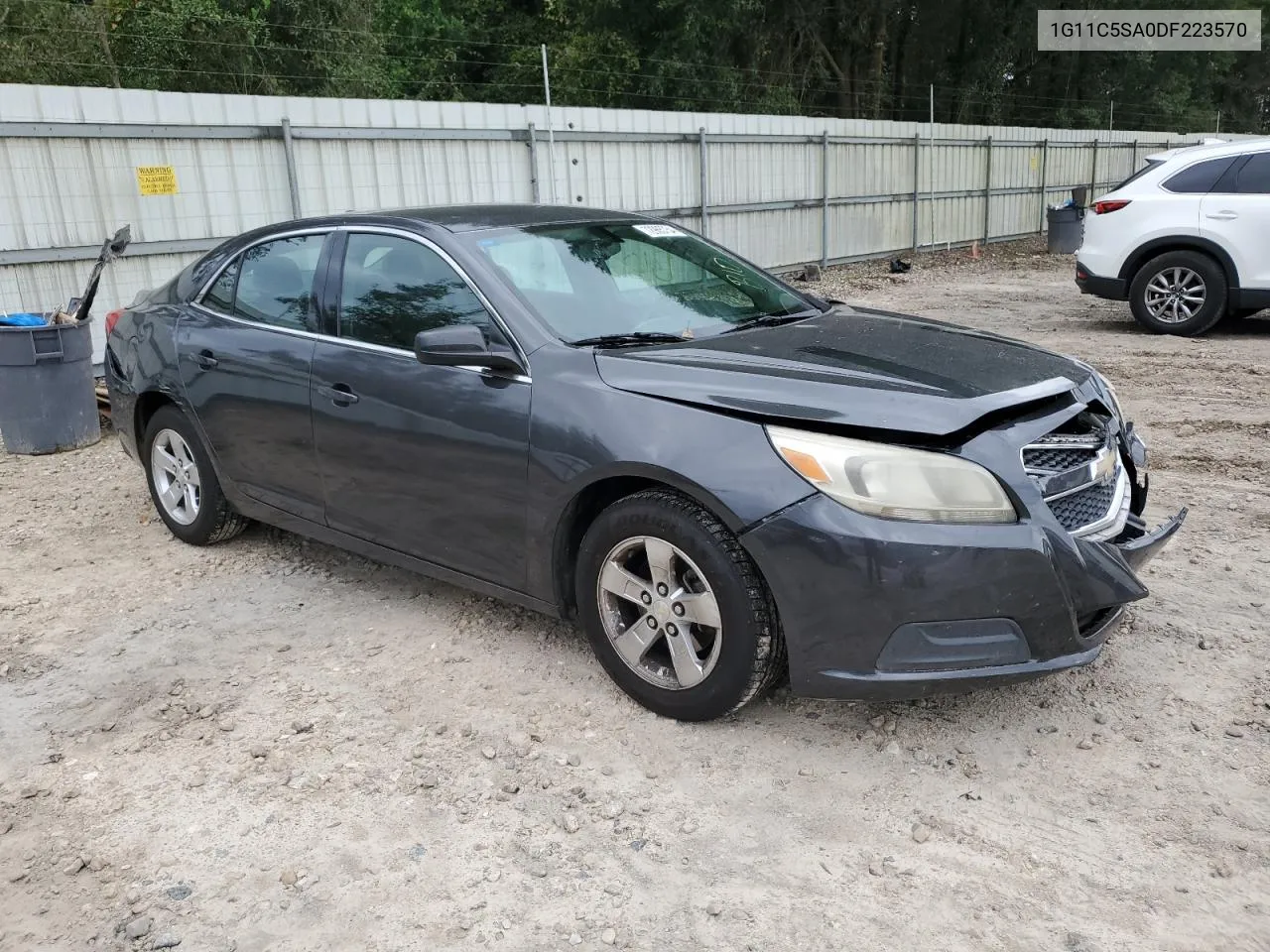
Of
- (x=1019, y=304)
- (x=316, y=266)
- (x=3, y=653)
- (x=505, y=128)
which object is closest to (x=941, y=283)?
(x=1019, y=304)

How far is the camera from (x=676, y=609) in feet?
10.8

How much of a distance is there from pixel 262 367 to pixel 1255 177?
29.9ft

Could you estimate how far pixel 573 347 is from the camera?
3596mm

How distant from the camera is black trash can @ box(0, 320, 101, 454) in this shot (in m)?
7.08

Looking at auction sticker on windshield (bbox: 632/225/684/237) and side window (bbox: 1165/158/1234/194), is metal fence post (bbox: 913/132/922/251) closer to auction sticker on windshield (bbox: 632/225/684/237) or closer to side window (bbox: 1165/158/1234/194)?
side window (bbox: 1165/158/1234/194)

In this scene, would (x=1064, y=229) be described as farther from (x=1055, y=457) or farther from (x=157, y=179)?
(x=1055, y=457)

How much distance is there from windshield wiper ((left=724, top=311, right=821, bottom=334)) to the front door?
0.92 meters

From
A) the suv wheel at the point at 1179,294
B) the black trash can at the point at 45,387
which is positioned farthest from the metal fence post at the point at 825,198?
the black trash can at the point at 45,387

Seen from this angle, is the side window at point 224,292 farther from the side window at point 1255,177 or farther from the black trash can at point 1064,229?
the black trash can at point 1064,229

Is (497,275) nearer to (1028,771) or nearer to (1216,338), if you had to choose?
(1028,771)

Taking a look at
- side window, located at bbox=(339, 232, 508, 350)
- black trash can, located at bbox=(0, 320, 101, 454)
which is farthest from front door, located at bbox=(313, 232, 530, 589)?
black trash can, located at bbox=(0, 320, 101, 454)

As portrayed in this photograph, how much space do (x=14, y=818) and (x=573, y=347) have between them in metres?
2.19

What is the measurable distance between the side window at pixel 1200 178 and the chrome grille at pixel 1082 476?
7797mm

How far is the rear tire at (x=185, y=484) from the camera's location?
5035 mm
